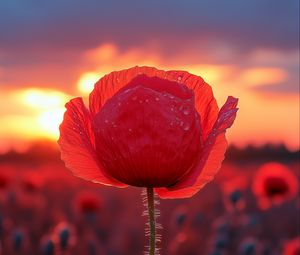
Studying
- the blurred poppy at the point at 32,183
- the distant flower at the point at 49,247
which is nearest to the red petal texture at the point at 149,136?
the distant flower at the point at 49,247

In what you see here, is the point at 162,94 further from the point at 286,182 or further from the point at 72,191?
the point at 72,191

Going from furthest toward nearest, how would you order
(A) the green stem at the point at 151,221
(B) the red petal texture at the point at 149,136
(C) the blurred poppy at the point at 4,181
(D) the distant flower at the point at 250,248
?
(C) the blurred poppy at the point at 4,181, (D) the distant flower at the point at 250,248, (B) the red petal texture at the point at 149,136, (A) the green stem at the point at 151,221

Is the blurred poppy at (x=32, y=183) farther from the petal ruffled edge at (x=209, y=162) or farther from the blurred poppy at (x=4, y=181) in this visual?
the petal ruffled edge at (x=209, y=162)

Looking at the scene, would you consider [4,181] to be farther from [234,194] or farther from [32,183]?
[234,194]

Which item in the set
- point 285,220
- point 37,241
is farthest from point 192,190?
point 285,220

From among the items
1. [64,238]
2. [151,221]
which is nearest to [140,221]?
[64,238]

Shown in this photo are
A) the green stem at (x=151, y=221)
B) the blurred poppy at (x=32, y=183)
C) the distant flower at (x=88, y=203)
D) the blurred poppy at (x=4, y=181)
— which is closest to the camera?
the green stem at (x=151, y=221)
